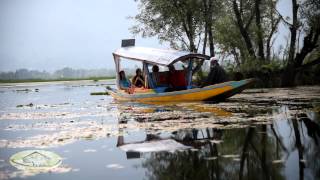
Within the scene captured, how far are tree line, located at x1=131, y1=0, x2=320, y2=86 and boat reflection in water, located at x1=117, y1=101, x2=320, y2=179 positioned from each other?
2140 cm

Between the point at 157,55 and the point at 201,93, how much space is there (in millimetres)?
3783

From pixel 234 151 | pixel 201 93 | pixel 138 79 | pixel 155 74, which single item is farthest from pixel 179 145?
pixel 138 79

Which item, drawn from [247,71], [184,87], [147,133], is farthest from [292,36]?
[147,133]

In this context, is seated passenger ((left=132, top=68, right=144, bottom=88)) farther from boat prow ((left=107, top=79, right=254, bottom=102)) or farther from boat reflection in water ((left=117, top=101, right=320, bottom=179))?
boat reflection in water ((left=117, top=101, right=320, bottom=179))

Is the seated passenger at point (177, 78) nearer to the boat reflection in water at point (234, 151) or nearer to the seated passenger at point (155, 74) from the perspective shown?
the seated passenger at point (155, 74)

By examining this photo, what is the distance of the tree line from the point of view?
111ft

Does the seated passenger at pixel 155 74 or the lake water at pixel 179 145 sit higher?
the seated passenger at pixel 155 74

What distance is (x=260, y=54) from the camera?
37062 mm

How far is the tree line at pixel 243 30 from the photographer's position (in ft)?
111

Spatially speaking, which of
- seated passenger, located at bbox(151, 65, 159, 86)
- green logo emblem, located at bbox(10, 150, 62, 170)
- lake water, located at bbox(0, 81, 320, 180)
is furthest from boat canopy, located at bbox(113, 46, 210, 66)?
green logo emblem, located at bbox(10, 150, 62, 170)

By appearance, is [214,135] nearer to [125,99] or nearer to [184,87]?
[184,87]

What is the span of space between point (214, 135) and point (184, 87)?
43.9ft

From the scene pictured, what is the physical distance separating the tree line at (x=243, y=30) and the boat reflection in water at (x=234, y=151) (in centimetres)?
2140

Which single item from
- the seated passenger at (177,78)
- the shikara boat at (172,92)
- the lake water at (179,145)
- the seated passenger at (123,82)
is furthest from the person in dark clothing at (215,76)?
the seated passenger at (123,82)
